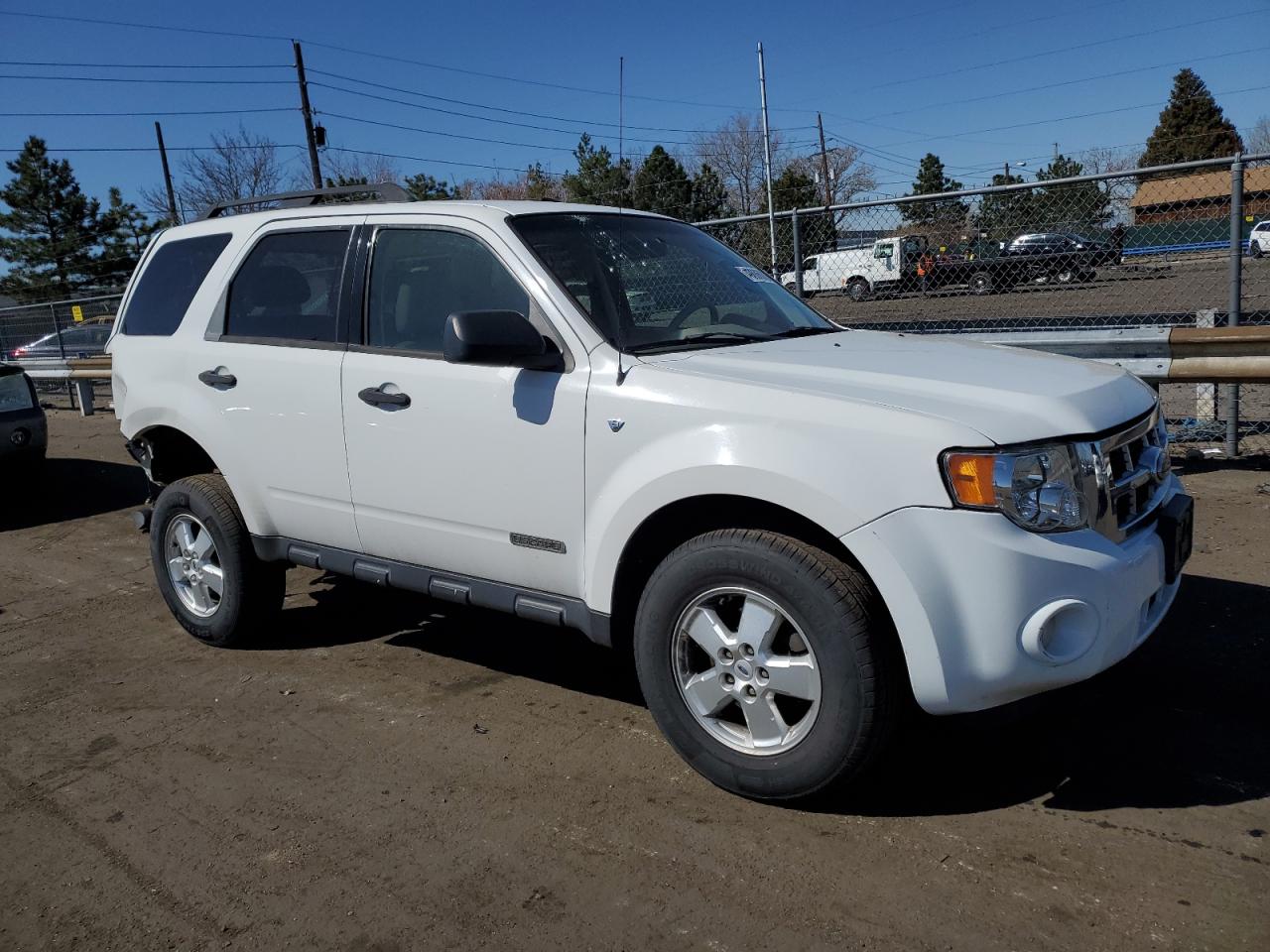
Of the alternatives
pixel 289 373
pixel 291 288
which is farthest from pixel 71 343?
pixel 289 373

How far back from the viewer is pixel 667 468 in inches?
128

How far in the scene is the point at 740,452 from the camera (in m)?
3.09

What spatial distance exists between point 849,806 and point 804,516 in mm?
946

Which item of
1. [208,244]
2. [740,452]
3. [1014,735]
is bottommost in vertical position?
[1014,735]

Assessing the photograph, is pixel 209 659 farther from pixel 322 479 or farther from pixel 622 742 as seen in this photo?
pixel 622 742

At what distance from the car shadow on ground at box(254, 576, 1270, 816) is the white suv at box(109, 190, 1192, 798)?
1.19ft

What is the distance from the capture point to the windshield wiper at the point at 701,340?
3.64 meters

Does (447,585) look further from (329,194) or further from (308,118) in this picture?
(308,118)

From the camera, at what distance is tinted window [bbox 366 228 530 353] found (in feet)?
12.8

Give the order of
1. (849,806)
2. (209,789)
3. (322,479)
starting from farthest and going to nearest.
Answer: (322,479) → (209,789) → (849,806)

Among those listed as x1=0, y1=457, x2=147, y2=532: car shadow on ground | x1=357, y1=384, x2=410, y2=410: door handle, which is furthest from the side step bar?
x1=0, y1=457, x2=147, y2=532: car shadow on ground

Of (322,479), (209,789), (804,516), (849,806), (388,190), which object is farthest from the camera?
(388,190)

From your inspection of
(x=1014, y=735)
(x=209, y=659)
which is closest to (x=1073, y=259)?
(x=1014, y=735)

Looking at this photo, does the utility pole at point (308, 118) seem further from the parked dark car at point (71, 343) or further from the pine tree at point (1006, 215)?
the pine tree at point (1006, 215)
